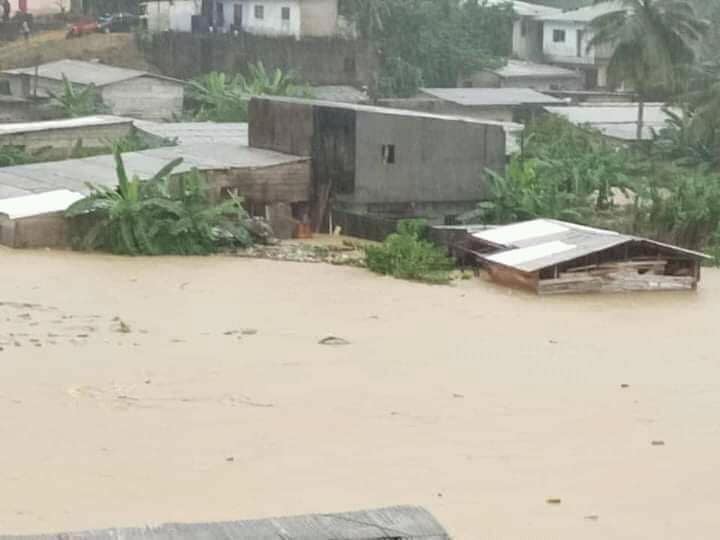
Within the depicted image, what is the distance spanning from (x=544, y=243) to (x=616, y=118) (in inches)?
715

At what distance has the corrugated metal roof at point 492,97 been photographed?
1414 inches

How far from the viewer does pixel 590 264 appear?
55.9 feet

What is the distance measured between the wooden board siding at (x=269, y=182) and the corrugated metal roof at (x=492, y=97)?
48.4 ft

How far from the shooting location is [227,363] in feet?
41.2

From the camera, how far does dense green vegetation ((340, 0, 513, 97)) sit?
131 ft

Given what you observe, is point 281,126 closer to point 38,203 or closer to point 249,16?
point 38,203

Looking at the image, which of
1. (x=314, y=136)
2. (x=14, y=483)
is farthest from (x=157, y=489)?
(x=314, y=136)

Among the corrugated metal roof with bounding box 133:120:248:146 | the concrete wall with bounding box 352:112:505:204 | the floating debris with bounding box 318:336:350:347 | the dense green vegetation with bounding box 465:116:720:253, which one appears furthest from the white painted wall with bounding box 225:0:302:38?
the floating debris with bounding box 318:336:350:347

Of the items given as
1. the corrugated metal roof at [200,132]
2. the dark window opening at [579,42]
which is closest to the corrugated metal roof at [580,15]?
the dark window opening at [579,42]

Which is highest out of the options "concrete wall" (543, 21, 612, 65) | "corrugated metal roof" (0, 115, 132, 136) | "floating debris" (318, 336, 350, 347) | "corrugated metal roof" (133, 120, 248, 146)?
"concrete wall" (543, 21, 612, 65)

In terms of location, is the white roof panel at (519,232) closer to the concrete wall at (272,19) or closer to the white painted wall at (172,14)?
the concrete wall at (272,19)

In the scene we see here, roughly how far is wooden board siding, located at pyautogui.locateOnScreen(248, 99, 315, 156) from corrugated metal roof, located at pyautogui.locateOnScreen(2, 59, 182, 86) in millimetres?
11624

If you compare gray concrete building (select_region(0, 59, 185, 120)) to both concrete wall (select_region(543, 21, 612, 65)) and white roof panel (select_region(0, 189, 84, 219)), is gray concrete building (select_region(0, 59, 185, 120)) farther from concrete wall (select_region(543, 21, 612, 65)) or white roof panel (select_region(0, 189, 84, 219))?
white roof panel (select_region(0, 189, 84, 219))

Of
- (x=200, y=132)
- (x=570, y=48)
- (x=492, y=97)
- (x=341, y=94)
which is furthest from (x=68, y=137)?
(x=570, y=48)
